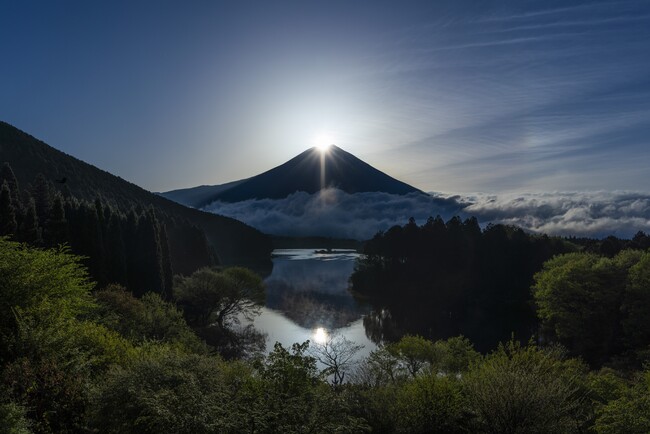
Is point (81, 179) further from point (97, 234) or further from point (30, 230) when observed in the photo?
point (30, 230)

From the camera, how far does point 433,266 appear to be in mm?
97188

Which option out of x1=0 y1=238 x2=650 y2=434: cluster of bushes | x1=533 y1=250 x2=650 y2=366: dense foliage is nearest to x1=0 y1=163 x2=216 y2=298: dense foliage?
x1=0 y1=238 x2=650 y2=434: cluster of bushes

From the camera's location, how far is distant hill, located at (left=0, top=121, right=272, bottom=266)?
443 ft

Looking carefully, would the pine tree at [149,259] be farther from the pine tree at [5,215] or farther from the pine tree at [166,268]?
the pine tree at [5,215]

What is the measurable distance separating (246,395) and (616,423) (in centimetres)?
1520

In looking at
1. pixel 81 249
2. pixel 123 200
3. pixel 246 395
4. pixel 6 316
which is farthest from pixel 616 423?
pixel 123 200

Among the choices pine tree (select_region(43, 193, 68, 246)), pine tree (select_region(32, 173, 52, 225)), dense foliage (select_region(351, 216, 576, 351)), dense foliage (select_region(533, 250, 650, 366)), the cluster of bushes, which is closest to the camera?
the cluster of bushes

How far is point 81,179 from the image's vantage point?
151 meters

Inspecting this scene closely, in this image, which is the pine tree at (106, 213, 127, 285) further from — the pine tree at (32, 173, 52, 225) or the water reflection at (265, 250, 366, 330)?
the water reflection at (265, 250, 366, 330)

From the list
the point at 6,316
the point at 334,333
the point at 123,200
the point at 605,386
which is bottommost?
the point at 334,333

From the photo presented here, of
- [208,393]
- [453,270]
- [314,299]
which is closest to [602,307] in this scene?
[453,270]

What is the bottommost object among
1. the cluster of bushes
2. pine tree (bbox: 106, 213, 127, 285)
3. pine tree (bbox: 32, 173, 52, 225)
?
the cluster of bushes

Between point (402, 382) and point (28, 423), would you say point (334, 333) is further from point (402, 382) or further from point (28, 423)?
point (28, 423)

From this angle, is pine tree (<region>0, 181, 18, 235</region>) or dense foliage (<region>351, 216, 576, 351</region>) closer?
pine tree (<region>0, 181, 18, 235</region>)
